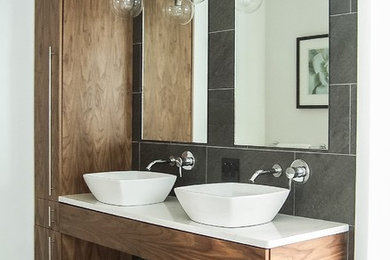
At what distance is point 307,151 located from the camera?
8.55ft

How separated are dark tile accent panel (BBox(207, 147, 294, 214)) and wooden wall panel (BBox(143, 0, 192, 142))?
0.80 feet

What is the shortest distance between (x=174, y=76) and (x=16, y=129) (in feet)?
3.25

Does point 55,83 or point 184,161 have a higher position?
point 55,83

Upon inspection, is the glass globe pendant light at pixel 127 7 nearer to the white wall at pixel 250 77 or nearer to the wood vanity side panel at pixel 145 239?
the white wall at pixel 250 77

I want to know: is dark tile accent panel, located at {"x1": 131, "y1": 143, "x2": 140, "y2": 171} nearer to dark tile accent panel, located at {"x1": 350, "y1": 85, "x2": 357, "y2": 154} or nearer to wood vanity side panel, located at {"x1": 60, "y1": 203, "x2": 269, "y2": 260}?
wood vanity side panel, located at {"x1": 60, "y1": 203, "x2": 269, "y2": 260}

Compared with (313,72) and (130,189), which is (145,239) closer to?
(130,189)

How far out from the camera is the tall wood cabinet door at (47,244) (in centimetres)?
323

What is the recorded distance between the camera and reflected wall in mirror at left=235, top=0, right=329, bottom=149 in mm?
2580

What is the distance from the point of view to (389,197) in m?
2.25

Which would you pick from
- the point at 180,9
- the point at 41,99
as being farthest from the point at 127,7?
the point at 41,99

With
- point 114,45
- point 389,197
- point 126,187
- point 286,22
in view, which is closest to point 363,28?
point 286,22

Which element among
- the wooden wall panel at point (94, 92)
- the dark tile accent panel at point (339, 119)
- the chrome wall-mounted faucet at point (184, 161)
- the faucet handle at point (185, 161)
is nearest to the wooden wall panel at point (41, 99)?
the wooden wall panel at point (94, 92)

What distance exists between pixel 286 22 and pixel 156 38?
959 mm

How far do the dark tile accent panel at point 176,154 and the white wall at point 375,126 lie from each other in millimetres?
1051
